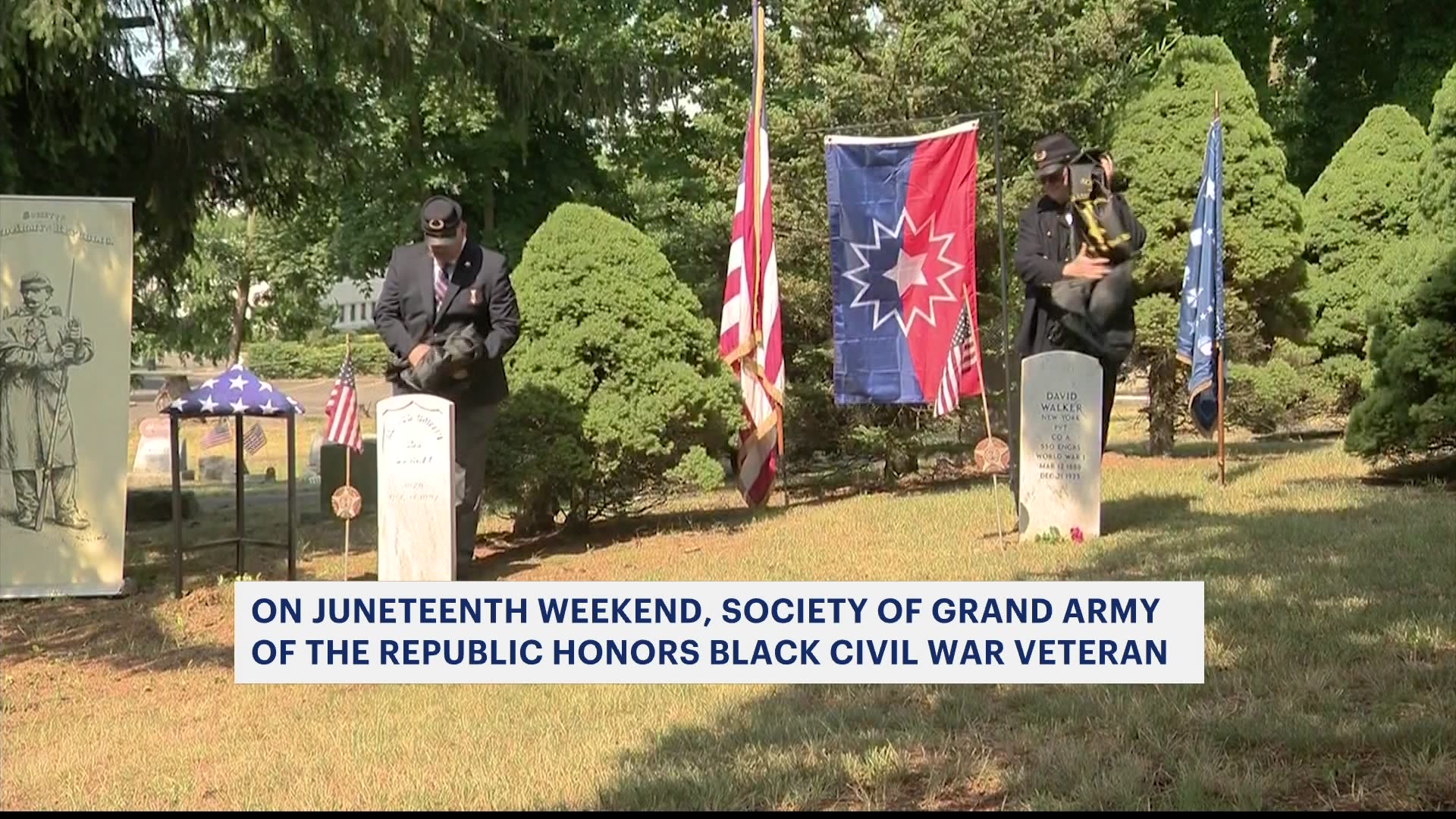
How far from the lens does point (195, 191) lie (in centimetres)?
1045

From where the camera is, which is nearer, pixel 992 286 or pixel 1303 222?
pixel 992 286

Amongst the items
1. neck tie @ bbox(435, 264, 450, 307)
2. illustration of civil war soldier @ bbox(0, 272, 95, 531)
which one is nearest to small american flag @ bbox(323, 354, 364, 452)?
neck tie @ bbox(435, 264, 450, 307)

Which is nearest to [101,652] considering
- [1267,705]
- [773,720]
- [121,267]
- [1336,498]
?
[121,267]

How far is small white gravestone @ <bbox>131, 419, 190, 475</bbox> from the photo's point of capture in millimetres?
22494

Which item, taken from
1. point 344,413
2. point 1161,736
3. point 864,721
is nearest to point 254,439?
point 344,413

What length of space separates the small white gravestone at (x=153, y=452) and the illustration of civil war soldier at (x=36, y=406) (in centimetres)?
1474

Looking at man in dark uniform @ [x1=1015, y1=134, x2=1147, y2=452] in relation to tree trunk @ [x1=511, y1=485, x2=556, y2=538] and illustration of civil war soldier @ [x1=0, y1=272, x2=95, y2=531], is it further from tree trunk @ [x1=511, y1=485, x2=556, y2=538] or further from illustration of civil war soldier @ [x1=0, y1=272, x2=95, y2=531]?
illustration of civil war soldier @ [x1=0, y1=272, x2=95, y2=531]

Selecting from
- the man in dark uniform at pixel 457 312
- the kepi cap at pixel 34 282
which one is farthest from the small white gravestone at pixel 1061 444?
the kepi cap at pixel 34 282

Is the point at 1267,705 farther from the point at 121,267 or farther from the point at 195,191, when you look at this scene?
the point at 195,191

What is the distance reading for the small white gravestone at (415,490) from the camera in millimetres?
7738

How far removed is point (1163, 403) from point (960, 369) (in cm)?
451

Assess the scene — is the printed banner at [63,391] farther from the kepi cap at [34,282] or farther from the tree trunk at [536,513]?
the tree trunk at [536,513]

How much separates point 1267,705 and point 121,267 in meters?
6.90

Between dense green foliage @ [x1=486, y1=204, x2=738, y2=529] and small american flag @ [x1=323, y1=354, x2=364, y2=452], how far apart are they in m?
1.23
